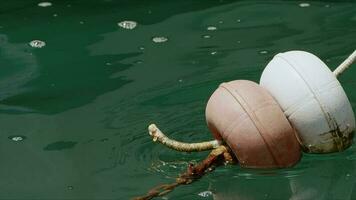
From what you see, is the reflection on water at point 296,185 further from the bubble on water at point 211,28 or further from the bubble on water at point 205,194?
the bubble on water at point 211,28

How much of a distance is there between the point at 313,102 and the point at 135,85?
1139 millimetres

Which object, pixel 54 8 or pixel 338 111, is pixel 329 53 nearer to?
pixel 338 111

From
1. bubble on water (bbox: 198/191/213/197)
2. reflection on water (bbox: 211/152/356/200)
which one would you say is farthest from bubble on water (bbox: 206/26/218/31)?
bubble on water (bbox: 198/191/213/197)

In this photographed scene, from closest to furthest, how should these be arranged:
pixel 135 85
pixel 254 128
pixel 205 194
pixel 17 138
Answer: pixel 254 128, pixel 205 194, pixel 17 138, pixel 135 85

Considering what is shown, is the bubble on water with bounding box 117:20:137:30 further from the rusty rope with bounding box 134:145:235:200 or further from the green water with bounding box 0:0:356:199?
the rusty rope with bounding box 134:145:235:200

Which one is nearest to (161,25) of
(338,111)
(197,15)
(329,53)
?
(197,15)

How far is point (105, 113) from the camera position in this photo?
3143mm

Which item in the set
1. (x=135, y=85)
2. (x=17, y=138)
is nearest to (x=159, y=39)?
(x=135, y=85)

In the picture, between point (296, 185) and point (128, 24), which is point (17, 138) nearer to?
point (296, 185)

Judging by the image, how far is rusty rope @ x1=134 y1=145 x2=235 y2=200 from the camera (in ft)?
8.04

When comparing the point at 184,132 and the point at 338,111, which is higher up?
the point at 338,111

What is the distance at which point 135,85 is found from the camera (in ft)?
11.1

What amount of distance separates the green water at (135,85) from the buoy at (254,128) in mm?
119

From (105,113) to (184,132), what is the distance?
1.22ft
